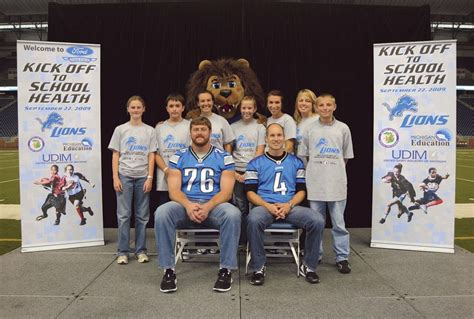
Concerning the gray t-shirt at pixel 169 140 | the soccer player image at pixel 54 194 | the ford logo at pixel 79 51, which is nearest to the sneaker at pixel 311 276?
the gray t-shirt at pixel 169 140

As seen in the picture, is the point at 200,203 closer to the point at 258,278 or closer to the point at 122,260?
the point at 258,278

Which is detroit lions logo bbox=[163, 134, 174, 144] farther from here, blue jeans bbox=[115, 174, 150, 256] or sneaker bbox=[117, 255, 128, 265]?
sneaker bbox=[117, 255, 128, 265]

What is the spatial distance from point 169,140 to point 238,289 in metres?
1.57

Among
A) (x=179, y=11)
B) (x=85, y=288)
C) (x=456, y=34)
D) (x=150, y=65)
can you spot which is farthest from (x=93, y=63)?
(x=456, y=34)

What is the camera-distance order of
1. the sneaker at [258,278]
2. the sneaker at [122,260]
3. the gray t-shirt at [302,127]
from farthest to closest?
the gray t-shirt at [302,127] → the sneaker at [122,260] → the sneaker at [258,278]

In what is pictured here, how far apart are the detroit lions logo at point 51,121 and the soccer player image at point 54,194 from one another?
40 centimetres

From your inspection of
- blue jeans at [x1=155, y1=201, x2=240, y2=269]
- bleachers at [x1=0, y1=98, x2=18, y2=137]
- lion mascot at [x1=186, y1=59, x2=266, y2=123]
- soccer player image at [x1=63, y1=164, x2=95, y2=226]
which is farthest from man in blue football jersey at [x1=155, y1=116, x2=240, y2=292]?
bleachers at [x1=0, y1=98, x2=18, y2=137]

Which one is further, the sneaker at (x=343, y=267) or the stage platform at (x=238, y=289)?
the sneaker at (x=343, y=267)

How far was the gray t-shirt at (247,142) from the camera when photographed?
3926 millimetres

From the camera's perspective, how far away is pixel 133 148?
3.76 metres

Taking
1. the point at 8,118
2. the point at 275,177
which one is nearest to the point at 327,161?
the point at 275,177

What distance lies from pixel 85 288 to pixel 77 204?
1355 millimetres

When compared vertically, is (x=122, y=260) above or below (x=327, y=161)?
below

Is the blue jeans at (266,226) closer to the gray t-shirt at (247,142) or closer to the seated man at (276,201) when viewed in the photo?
the seated man at (276,201)
